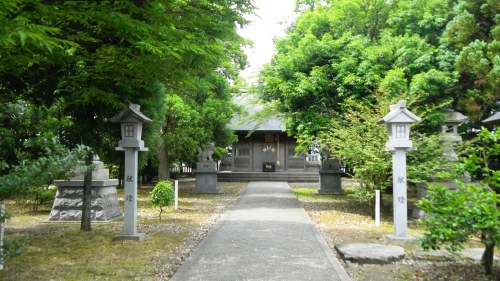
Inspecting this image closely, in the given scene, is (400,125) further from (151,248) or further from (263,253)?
(151,248)

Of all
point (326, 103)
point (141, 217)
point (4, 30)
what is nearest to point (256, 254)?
point (4, 30)

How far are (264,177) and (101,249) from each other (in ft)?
75.3

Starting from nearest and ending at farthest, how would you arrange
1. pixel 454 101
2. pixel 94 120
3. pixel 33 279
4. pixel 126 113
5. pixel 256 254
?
pixel 33 279
pixel 256 254
pixel 126 113
pixel 94 120
pixel 454 101

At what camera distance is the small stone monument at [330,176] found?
799 inches

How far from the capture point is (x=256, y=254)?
733 cm

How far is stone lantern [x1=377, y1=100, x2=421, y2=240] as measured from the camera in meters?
8.93

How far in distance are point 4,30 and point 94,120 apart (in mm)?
6421

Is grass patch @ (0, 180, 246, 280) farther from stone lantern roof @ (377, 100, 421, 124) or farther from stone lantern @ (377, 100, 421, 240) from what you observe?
stone lantern roof @ (377, 100, 421, 124)

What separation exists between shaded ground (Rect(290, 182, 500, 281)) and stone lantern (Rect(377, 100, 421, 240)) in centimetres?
56

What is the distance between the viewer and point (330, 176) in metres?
20.4

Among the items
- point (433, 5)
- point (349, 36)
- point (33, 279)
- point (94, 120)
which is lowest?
point (33, 279)

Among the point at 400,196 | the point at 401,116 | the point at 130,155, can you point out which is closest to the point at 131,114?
the point at 130,155

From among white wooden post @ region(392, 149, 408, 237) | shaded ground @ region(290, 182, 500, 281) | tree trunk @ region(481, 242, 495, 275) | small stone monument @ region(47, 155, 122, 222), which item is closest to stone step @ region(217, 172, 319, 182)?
shaded ground @ region(290, 182, 500, 281)

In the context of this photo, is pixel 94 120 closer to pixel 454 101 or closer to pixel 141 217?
pixel 141 217
